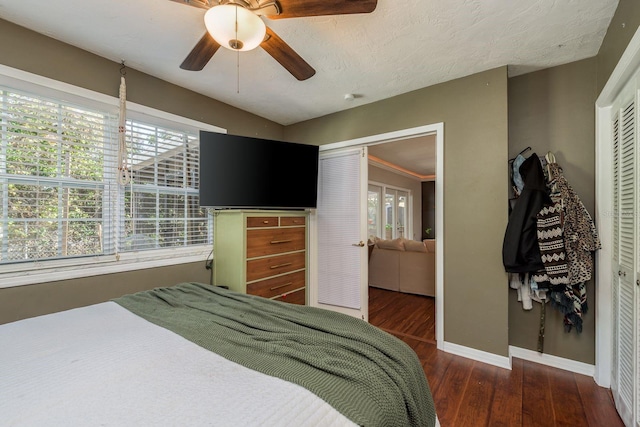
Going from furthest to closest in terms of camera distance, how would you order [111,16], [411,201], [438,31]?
[411,201] < [438,31] < [111,16]

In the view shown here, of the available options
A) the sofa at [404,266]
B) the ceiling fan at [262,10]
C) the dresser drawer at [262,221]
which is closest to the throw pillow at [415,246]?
the sofa at [404,266]

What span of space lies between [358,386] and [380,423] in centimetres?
10

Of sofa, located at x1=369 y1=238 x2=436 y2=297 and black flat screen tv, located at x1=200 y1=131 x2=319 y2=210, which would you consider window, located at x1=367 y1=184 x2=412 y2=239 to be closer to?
sofa, located at x1=369 y1=238 x2=436 y2=297

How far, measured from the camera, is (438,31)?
183cm

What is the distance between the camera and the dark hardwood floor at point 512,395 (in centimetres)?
167

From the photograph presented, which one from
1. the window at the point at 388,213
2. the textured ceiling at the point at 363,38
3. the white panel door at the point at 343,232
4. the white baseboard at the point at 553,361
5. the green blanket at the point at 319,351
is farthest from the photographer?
the window at the point at 388,213

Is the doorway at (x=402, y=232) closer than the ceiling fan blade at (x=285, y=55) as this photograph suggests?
No

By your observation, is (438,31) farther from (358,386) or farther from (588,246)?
(358,386)

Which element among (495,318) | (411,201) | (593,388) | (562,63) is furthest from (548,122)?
(411,201)

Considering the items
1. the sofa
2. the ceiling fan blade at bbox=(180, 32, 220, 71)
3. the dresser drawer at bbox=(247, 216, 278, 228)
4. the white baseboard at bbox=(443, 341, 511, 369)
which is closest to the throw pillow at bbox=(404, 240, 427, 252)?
the sofa

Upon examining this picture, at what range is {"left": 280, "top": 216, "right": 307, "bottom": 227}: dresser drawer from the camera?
119 inches

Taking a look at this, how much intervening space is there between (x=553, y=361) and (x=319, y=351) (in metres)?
2.47

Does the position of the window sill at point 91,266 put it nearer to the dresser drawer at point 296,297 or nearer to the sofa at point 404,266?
the dresser drawer at point 296,297

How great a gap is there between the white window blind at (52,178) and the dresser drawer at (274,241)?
1.15m
